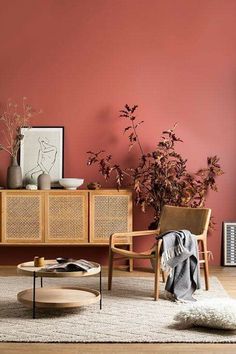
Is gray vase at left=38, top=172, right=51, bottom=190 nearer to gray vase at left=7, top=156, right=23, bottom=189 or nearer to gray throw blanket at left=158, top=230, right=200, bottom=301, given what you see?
gray vase at left=7, top=156, right=23, bottom=189

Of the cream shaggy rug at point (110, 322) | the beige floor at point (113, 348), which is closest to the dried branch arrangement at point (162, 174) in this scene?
the cream shaggy rug at point (110, 322)

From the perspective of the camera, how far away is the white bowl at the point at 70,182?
23.9 feet

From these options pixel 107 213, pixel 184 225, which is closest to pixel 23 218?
pixel 107 213

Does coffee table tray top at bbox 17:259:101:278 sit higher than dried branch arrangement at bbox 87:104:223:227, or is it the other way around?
dried branch arrangement at bbox 87:104:223:227

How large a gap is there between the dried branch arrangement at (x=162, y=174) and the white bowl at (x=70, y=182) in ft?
0.77

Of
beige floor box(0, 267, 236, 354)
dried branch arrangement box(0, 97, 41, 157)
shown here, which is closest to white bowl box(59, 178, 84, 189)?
dried branch arrangement box(0, 97, 41, 157)

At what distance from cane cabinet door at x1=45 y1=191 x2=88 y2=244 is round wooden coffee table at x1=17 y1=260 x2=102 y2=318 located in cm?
169

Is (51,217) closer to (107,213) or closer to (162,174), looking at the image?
(107,213)

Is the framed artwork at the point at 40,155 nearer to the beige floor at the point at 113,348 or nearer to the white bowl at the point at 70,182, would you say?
the white bowl at the point at 70,182

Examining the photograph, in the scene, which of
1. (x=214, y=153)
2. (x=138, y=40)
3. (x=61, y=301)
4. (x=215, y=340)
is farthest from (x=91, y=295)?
(x=138, y=40)

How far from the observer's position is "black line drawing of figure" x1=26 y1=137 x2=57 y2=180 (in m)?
7.52

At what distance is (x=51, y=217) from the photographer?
7.21 metres

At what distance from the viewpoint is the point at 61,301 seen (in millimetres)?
5047

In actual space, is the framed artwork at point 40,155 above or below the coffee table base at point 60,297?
above
